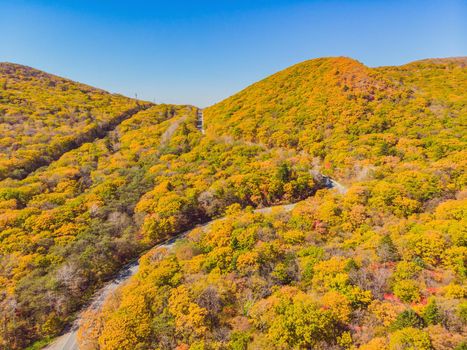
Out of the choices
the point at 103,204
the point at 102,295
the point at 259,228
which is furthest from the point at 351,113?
the point at 102,295

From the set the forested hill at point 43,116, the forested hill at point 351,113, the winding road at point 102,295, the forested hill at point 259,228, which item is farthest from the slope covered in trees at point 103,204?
the forested hill at point 351,113

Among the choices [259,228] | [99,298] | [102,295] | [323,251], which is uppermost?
[259,228]

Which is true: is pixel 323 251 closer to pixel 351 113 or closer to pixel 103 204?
pixel 103 204

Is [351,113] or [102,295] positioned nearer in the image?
[102,295]

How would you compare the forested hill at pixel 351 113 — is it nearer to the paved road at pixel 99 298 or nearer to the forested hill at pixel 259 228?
the forested hill at pixel 259 228

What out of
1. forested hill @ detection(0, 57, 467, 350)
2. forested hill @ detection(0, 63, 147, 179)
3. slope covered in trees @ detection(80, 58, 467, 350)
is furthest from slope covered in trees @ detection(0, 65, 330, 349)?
forested hill @ detection(0, 63, 147, 179)
